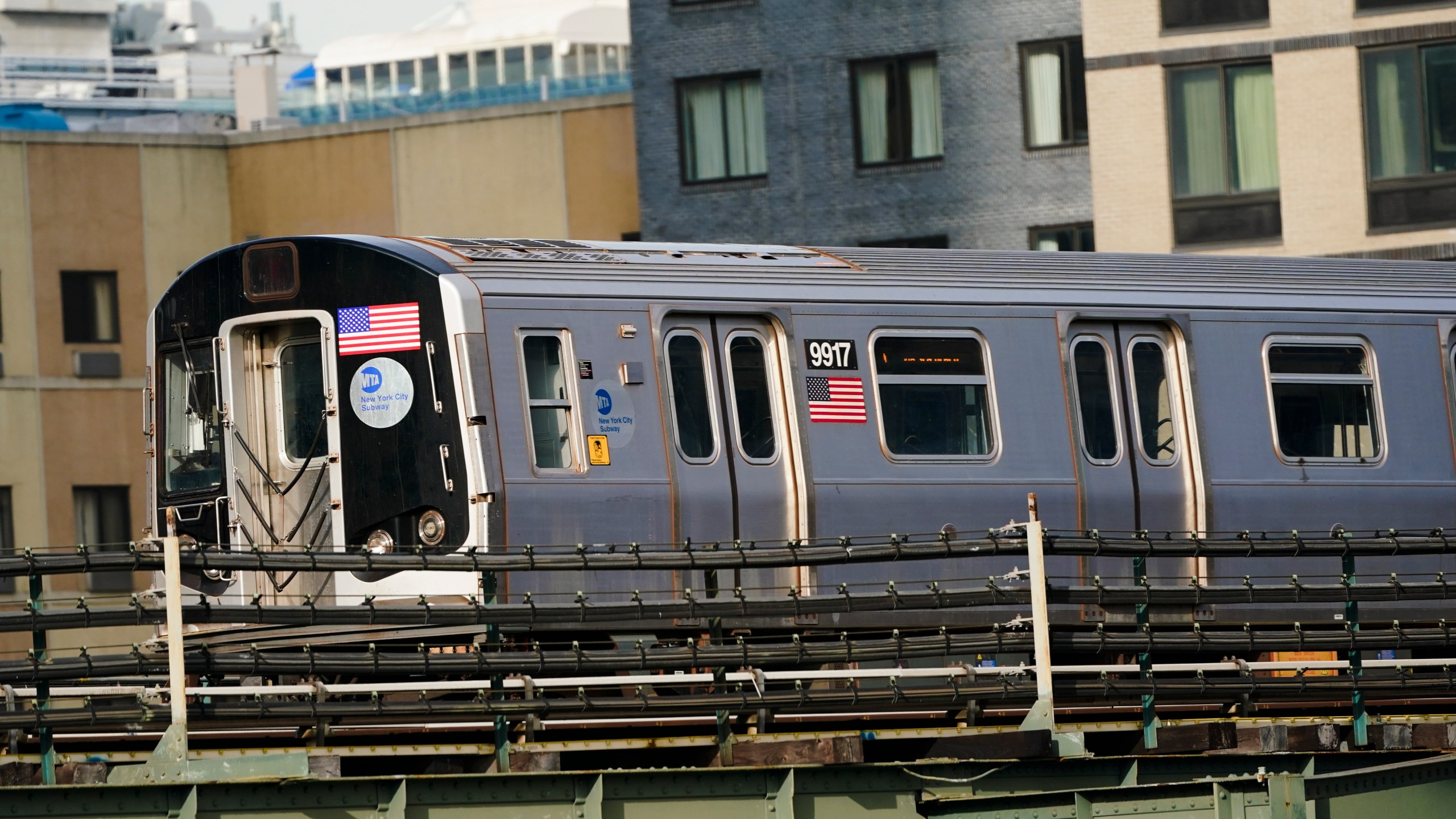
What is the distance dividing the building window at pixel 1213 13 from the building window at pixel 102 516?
18.6 meters

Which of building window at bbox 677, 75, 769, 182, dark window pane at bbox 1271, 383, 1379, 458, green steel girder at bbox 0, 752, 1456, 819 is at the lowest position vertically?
green steel girder at bbox 0, 752, 1456, 819

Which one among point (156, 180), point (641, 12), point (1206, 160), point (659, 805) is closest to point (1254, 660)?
point (659, 805)

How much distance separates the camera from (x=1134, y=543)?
1203 cm

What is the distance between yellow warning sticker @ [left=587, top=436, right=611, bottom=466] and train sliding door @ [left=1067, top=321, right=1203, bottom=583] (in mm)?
3553

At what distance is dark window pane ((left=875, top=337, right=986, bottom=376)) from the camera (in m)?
15.3

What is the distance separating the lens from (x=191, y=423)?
15.2m

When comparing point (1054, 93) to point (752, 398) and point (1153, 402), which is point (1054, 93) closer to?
point (1153, 402)

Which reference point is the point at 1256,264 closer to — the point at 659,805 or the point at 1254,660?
the point at 1254,660

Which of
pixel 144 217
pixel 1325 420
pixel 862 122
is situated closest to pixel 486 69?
pixel 144 217

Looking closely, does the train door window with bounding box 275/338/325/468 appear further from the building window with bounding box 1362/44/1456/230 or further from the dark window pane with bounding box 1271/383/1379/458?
the building window with bounding box 1362/44/1456/230

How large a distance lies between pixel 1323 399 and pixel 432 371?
689 cm

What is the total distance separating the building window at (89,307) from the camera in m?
37.9

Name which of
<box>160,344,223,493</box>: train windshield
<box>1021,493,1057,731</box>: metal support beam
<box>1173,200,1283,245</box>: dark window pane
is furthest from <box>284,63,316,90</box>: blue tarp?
<box>1021,493,1057,731</box>: metal support beam

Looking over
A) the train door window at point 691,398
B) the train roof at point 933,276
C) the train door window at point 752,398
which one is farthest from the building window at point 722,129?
the train door window at point 691,398
